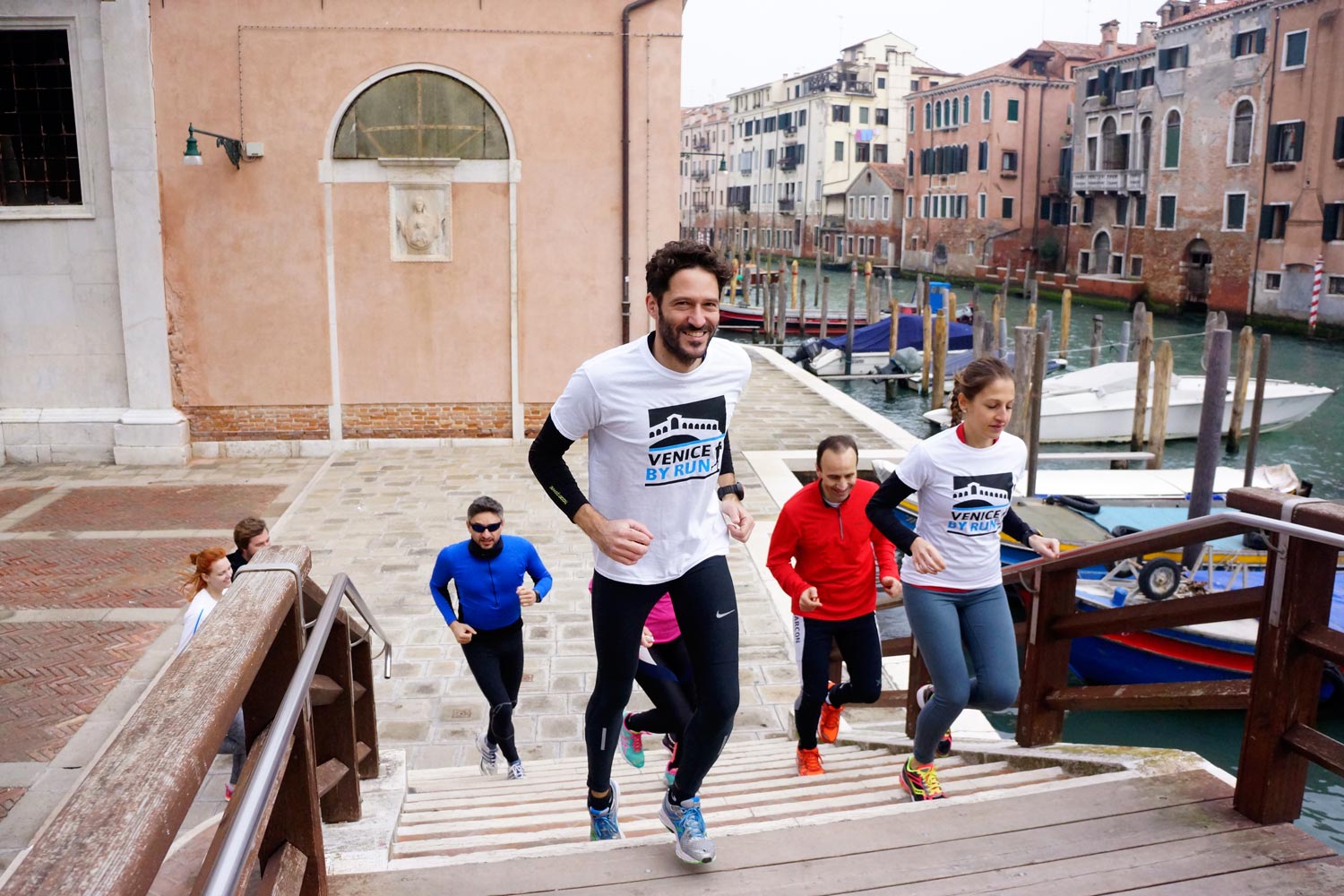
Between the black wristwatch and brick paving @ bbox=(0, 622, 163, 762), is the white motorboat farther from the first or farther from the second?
the black wristwatch

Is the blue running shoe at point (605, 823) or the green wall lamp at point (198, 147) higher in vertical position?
the green wall lamp at point (198, 147)

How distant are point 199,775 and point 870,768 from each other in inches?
134

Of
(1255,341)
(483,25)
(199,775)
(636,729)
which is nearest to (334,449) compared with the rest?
(483,25)

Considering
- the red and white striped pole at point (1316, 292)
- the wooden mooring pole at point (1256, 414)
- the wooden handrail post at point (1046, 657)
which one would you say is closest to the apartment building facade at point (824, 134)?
the red and white striped pole at point (1316, 292)

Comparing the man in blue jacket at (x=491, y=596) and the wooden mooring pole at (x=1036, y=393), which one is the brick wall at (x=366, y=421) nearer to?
the wooden mooring pole at (x=1036, y=393)

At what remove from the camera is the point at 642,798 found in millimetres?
4199

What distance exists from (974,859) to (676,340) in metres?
1.54

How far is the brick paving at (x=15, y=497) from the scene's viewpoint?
1016 centimetres

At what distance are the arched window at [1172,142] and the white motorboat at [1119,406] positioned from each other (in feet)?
75.9

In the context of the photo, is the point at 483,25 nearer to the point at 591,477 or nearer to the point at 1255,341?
the point at 591,477

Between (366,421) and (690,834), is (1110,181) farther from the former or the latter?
(690,834)

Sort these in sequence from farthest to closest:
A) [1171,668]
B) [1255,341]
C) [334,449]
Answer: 1. [1255,341]
2. [334,449]
3. [1171,668]

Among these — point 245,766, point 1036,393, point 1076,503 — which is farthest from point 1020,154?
point 245,766

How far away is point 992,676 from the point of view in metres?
3.80
